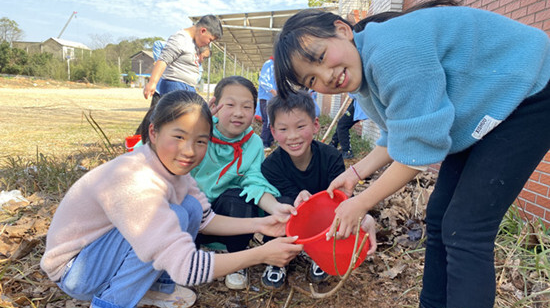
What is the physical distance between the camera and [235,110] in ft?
7.36

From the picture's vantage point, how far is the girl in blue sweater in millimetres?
1075

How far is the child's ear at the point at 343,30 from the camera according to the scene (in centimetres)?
127

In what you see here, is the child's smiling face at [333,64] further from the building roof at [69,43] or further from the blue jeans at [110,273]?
the building roof at [69,43]

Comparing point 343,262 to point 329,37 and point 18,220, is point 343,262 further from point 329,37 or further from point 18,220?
point 18,220

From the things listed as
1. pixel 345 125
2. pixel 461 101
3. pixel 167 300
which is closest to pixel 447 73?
pixel 461 101

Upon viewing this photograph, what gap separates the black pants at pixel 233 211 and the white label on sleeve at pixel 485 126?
120cm

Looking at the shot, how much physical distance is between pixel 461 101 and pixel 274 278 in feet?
4.08

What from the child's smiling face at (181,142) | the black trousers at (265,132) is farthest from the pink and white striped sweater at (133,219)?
the black trousers at (265,132)

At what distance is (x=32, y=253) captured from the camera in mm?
2107

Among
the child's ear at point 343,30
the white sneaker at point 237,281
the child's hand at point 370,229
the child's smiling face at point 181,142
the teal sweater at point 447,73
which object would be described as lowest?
the white sneaker at point 237,281

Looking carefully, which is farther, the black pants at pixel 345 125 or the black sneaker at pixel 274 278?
the black pants at pixel 345 125

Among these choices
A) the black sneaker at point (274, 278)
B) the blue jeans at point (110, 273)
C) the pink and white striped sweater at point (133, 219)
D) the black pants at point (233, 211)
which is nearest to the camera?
the pink and white striped sweater at point (133, 219)

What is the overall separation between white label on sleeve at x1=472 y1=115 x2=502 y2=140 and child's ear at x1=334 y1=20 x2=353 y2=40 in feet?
1.64

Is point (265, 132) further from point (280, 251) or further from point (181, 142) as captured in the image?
point (280, 251)
